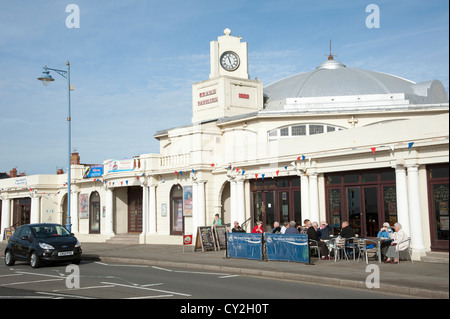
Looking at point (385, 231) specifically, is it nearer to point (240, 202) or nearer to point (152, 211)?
point (240, 202)

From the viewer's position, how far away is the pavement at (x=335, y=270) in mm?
11602

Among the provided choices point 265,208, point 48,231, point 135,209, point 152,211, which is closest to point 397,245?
point 265,208

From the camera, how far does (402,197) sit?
17.2 metres

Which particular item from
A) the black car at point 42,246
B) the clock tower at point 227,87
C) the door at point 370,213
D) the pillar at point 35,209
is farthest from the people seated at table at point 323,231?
the pillar at point 35,209

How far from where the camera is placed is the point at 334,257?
58.9 feet

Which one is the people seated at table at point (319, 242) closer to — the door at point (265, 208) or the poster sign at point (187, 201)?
the door at point (265, 208)

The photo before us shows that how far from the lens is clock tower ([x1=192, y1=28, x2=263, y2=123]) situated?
3014 cm

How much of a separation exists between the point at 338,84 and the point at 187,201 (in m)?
11.8

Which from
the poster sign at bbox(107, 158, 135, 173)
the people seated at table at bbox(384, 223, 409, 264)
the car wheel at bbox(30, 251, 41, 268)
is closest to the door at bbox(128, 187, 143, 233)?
the poster sign at bbox(107, 158, 135, 173)

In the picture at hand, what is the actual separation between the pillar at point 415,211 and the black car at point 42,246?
11.6 meters

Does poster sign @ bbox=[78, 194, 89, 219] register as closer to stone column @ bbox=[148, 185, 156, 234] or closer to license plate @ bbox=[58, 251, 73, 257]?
stone column @ bbox=[148, 185, 156, 234]

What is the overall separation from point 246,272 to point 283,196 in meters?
7.40
